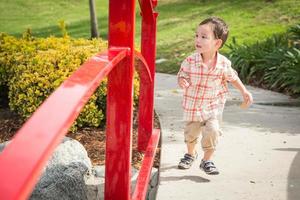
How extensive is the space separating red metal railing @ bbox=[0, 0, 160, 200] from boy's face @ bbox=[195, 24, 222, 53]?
401 millimetres

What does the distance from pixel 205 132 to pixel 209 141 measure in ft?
0.22

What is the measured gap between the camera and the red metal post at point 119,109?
2102 millimetres

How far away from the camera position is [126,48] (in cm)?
208

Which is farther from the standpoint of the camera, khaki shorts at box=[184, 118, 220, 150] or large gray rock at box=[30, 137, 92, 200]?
khaki shorts at box=[184, 118, 220, 150]

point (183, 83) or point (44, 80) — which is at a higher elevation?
point (183, 83)

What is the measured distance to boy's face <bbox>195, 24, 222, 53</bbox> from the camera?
3.40 meters

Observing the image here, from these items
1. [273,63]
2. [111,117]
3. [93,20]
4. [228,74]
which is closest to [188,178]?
[228,74]

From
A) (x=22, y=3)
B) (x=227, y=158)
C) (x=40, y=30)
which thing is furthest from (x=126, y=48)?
(x=22, y=3)

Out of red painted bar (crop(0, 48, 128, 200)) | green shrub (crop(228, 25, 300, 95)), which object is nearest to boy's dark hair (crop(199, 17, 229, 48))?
red painted bar (crop(0, 48, 128, 200))

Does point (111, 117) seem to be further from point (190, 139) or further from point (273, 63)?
point (273, 63)

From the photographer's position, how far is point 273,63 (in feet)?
26.2

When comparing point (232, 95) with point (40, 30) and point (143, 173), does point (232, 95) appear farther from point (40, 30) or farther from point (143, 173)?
point (40, 30)

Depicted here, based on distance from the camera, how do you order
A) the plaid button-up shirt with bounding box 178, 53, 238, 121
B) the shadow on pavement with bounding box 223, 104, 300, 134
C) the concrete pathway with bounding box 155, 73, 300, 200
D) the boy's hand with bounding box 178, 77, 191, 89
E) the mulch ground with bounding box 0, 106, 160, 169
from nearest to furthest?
the concrete pathway with bounding box 155, 73, 300, 200
the boy's hand with bounding box 178, 77, 191, 89
the plaid button-up shirt with bounding box 178, 53, 238, 121
the mulch ground with bounding box 0, 106, 160, 169
the shadow on pavement with bounding box 223, 104, 300, 134

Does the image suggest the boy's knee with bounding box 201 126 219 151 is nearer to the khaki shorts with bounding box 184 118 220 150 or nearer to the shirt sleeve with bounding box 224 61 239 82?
the khaki shorts with bounding box 184 118 220 150
